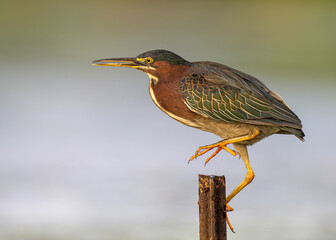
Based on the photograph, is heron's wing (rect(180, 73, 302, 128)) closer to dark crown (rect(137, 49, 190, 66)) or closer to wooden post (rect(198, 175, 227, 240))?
dark crown (rect(137, 49, 190, 66))

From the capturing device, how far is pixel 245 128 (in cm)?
204

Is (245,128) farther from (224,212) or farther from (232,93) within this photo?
(224,212)

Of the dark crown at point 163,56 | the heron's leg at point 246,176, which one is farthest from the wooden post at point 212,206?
the dark crown at point 163,56

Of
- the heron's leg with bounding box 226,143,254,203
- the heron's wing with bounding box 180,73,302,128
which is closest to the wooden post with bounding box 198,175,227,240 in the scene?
the heron's leg with bounding box 226,143,254,203

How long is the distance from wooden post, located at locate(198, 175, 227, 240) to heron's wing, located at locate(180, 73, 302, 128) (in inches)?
9.0

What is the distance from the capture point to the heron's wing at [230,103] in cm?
200

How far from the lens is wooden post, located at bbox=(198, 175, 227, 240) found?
1.99m

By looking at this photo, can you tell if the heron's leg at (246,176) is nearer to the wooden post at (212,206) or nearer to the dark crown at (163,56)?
the wooden post at (212,206)

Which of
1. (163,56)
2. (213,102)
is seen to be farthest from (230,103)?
(163,56)

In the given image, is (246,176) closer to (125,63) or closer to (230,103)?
(230,103)

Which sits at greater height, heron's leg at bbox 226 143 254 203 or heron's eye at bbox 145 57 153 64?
heron's eye at bbox 145 57 153 64

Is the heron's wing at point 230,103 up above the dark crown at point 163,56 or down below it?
below

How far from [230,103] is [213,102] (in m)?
0.06

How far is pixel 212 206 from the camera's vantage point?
1996 millimetres
